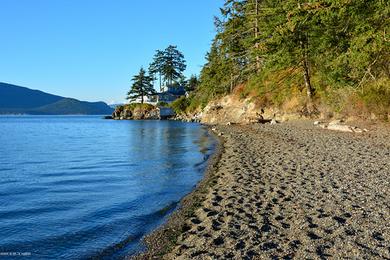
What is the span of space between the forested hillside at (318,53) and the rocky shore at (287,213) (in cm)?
660

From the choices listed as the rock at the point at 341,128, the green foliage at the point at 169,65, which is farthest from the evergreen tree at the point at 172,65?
the rock at the point at 341,128

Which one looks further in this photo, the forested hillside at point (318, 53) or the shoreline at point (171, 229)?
the forested hillside at point (318, 53)

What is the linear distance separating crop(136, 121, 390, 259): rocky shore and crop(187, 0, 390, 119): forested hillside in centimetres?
660

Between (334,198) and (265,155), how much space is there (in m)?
8.86

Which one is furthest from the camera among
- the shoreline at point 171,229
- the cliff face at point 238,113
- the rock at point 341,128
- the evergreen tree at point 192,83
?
Result: the evergreen tree at point 192,83

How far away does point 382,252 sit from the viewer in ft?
20.3

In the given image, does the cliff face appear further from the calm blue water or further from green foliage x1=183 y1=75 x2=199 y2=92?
green foliage x1=183 y1=75 x2=199 y2=92

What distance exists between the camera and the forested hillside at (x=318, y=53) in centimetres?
1753

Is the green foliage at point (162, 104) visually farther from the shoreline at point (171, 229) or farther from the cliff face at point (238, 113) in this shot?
the shoreline at point (171, 229)

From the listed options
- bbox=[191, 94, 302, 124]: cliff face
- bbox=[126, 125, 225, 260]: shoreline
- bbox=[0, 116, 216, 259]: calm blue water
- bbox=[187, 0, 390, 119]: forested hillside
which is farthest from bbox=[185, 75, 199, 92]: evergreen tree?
bbox=[126, 125, 225, 260]: shoreline

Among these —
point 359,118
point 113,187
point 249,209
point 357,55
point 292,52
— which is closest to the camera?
point 249,209

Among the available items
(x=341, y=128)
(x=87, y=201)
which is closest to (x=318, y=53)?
(x=341, y=128)

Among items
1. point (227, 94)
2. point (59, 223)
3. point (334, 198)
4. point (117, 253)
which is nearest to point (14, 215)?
point (59, 223)

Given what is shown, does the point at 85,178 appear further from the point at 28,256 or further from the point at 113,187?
the point at 28,256
